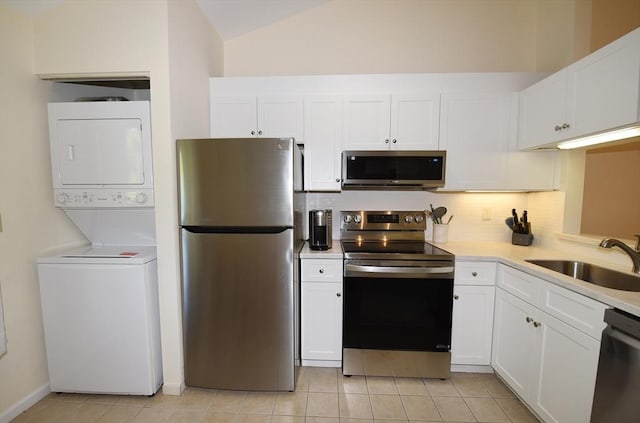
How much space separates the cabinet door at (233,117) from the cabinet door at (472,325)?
2.13 meters

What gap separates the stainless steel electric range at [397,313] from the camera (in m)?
1.97

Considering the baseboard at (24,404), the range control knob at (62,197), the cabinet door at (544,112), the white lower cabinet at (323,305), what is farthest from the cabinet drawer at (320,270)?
the baseboard at (24,404)

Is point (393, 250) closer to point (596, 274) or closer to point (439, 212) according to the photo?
point (439, 212)

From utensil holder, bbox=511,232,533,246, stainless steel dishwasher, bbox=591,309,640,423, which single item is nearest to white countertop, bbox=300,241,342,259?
stainless steel dishwasher, bbox=591,309,640,423

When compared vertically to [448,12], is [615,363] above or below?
below

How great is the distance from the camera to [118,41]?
175 cm

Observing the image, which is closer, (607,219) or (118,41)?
(118,41)

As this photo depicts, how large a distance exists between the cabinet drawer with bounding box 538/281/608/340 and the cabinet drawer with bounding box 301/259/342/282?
4.20ft

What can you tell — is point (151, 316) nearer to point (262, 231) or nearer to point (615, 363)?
point (262, 231)

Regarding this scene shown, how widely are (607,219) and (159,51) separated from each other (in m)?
3.89

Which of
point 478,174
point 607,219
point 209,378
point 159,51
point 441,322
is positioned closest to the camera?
point 159,51

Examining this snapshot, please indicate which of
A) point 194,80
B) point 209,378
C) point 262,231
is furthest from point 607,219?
point 194,80

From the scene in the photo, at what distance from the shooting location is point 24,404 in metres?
1.72

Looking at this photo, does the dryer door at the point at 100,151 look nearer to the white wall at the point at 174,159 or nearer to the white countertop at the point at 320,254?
the white wall at the point at 174,159
